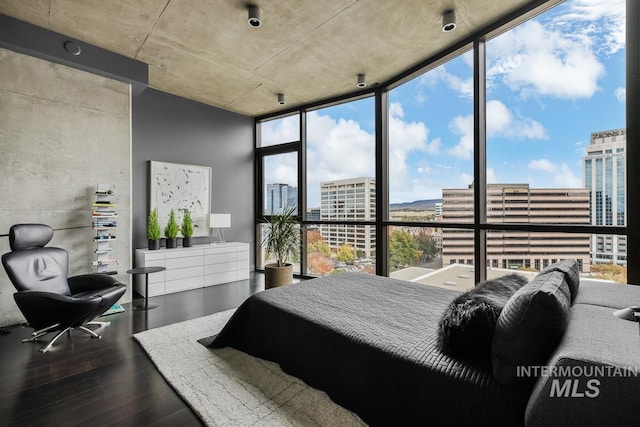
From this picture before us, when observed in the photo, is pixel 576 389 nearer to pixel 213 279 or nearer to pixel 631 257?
pixel 631 257

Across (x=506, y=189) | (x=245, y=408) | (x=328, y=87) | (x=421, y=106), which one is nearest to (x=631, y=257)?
(x=506, y=189)

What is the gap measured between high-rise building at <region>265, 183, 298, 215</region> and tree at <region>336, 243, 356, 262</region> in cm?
126

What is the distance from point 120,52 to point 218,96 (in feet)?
5.15

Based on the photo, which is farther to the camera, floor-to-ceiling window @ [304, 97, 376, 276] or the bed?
floor-to-ceiling window @ [304, 97, 376, 276]

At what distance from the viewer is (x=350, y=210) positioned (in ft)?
16.4

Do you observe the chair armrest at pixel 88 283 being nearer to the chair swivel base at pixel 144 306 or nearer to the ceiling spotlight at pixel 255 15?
the chair swivel base at pixel 144 306

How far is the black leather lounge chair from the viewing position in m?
2.55

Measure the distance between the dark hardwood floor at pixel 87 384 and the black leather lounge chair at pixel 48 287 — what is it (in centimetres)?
18

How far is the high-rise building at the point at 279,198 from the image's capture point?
18.8ft

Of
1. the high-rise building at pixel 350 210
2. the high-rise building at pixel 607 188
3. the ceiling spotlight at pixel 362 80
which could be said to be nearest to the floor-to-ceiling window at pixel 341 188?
the high-rise building at pixel 350 210

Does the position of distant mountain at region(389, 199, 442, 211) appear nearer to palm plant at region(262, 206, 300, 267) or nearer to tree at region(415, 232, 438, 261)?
tree at region(415, 232, 438, 261)

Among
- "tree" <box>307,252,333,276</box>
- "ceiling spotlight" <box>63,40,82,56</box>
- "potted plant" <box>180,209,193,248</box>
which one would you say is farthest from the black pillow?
"ceiling spotlight" <box>63,40,82,56</box>

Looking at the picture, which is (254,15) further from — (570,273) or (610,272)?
(610,272)

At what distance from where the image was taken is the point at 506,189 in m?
3.17
